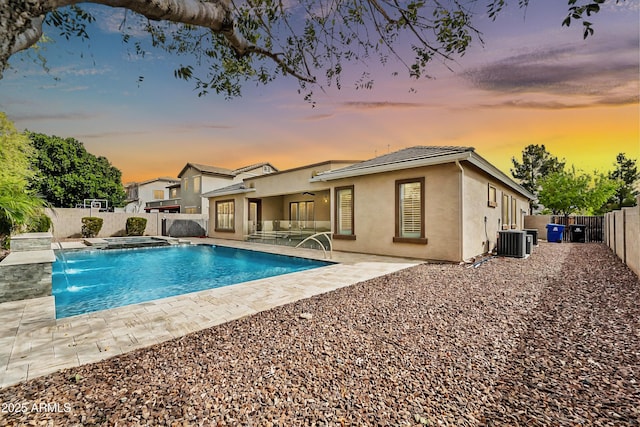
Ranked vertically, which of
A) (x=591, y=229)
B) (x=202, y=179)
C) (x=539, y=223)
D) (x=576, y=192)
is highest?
(x=202, y=179)

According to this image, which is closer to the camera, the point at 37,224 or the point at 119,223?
the point at 37,224

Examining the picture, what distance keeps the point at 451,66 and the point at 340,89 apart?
2.05 meters

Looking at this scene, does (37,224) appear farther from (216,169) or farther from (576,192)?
(576,192)

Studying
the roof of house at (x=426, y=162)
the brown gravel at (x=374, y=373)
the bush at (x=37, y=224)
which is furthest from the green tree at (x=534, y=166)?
the bush at (x=37, y=224)

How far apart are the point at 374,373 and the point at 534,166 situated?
45.2 meters

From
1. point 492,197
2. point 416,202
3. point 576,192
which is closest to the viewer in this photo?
point 416,202

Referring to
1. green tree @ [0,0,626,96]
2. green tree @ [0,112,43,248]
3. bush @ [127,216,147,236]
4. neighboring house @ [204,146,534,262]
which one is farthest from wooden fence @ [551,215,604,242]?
bush @ [127,216,147,236]

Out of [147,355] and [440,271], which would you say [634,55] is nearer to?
[440,271]

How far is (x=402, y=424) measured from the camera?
1953 millimetres

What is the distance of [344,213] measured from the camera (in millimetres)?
12039

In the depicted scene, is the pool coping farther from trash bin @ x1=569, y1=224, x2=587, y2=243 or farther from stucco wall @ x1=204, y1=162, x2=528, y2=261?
trash bin @ x1=569, y1=224, x2=587, y2=243

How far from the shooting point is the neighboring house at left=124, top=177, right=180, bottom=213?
39188 millimetres

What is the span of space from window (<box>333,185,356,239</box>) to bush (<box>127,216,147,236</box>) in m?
17.0

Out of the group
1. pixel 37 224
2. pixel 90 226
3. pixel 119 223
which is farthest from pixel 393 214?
pixel 119 223
